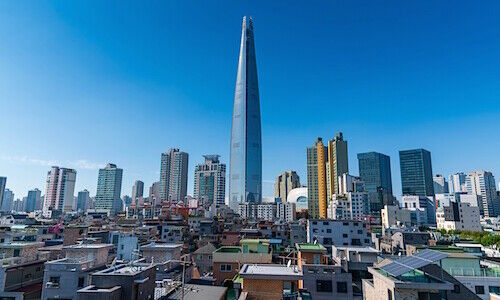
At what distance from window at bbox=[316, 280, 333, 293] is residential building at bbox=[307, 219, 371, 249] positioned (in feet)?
100

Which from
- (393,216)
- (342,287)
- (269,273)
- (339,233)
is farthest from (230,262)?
(393,216)

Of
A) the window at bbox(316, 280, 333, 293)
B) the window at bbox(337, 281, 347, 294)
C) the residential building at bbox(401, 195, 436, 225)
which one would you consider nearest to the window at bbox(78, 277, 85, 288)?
the window at bbox(316, 280, 333, 293)

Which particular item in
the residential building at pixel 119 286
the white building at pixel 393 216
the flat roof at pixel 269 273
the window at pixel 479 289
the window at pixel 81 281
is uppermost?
the white building at pixel 393 216

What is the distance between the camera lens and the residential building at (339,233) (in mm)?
63531

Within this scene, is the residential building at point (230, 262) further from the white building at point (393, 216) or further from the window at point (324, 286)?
the white building at point (393, 216)

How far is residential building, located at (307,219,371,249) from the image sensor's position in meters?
63.5

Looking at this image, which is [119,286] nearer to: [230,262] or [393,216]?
[230,262]

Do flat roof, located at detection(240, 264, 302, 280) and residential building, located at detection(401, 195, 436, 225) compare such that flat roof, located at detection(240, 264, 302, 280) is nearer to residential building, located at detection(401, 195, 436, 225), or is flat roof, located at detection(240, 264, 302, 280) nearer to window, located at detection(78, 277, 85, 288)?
window, located at detection(78, 277, 85, 288)

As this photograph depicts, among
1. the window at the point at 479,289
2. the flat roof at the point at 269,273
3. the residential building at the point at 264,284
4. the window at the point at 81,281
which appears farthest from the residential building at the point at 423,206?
the window at the point at 81,281

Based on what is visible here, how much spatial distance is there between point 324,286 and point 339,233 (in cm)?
3302

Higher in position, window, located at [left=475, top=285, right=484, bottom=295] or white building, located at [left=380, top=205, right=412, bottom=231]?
white building, located at [left=380, top=205, right=412, bottom=231]

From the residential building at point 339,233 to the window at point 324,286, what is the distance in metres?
30.5

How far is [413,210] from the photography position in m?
158

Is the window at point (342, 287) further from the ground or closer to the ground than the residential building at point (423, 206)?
closer to the ground
